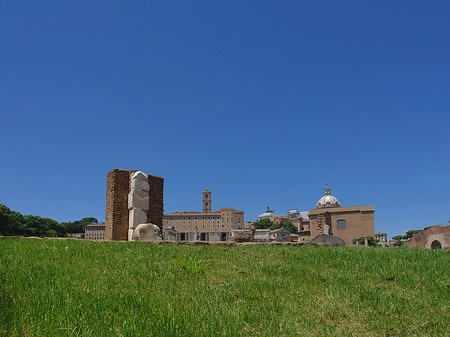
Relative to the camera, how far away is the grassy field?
2.57 metres

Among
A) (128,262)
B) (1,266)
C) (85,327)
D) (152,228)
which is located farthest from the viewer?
(152,228)

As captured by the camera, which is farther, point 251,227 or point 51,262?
point 251,227

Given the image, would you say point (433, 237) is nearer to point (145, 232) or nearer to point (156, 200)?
point (156, 200)

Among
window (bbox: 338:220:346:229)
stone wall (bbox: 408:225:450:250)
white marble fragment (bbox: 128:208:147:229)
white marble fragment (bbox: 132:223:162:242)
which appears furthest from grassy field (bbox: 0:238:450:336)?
window (bbox: 338:220:346:229)

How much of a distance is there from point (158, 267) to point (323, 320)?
2.36 m

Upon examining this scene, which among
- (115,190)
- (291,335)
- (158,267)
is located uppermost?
(115,190)

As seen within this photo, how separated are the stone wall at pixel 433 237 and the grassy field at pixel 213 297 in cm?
981

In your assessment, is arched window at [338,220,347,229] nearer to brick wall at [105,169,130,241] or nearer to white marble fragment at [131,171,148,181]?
white marble fragment at [131,171,148,181]

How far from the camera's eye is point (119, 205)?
10336mm

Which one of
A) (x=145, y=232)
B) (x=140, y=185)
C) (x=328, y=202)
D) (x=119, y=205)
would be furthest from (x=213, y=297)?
(x=328, y=202)

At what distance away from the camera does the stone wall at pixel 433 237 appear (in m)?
13.2

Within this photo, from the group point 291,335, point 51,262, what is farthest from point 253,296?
point 51,262

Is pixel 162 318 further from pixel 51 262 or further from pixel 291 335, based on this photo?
pixel 51 262

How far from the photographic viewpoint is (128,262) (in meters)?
4.72
